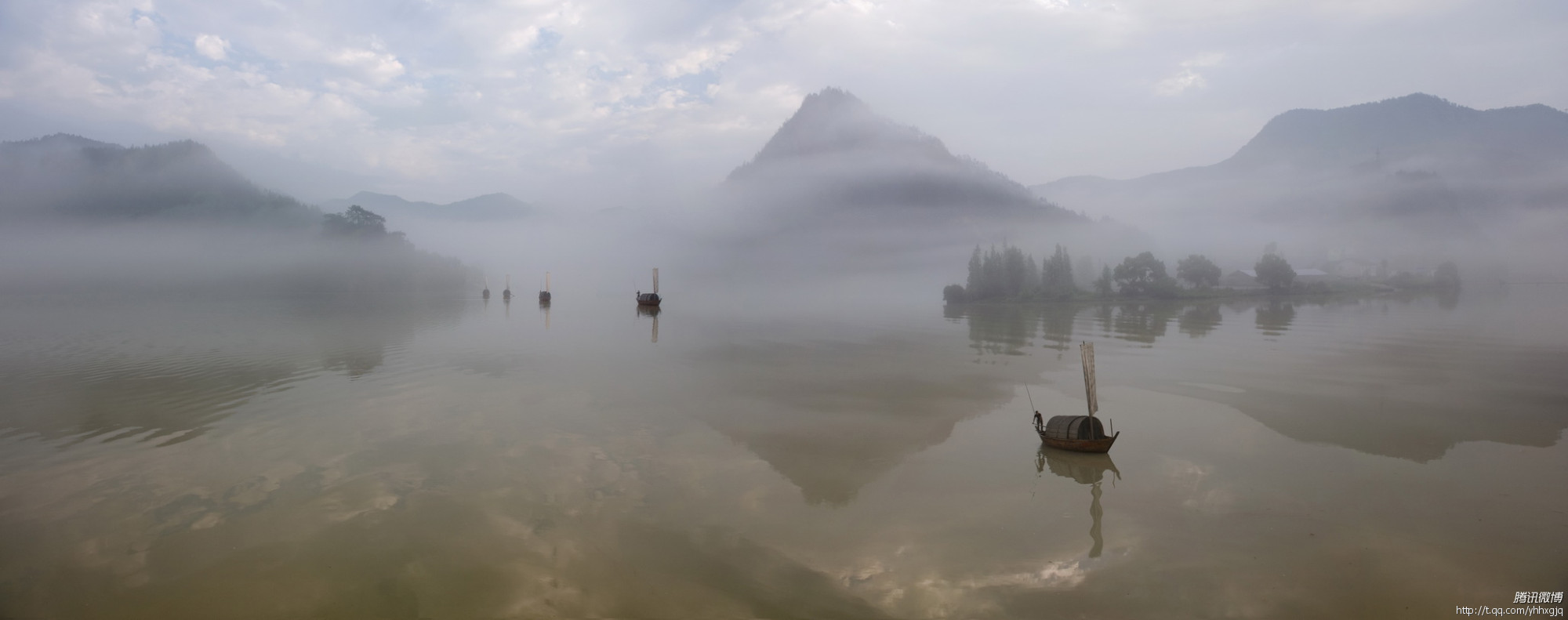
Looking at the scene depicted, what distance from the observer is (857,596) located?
36.9 feet

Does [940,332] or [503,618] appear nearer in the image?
[503,618]

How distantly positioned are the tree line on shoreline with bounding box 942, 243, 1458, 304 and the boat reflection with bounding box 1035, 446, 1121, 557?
429ft

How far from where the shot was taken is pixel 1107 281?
147125 mm

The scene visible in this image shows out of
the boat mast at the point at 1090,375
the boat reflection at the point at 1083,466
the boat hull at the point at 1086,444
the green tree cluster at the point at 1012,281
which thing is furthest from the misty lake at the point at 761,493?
the green tree cluster at the point at 1012,281

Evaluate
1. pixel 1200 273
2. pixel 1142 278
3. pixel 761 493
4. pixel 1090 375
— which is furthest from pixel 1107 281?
pixel 761 493

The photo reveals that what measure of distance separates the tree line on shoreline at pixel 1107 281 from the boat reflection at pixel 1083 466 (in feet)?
429

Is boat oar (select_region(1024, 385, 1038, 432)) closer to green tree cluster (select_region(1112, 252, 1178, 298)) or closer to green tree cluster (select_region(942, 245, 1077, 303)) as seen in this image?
green tree cluster (select_region(942, 245, 1077, 303))

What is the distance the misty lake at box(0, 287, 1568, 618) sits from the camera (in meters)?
11.2

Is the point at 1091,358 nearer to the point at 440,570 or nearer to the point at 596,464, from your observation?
the point at 596,464

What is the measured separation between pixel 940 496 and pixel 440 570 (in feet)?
36.8

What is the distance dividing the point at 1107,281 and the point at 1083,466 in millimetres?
146062

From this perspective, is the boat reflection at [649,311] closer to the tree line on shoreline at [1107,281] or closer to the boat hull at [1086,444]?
the boat hull at [1086,444]

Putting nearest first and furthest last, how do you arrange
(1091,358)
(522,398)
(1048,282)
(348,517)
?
1. (348,517)
2. (1091,358)
3. (522,398)
4. (1048,282)

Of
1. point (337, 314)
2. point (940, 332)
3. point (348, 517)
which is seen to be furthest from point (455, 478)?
point (337, 314)
